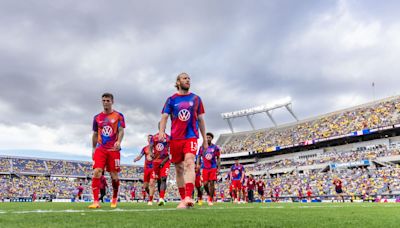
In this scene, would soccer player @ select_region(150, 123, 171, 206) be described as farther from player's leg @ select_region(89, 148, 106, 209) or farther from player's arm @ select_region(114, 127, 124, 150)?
player's leg @ select_region(89, 148, 106, 209)

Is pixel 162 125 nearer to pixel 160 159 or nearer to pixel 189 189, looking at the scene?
pixel 189 189

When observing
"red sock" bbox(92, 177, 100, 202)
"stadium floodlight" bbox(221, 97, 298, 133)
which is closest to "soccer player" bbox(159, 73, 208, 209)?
Result: "red sock" bbox(92, 177, 100, 202)

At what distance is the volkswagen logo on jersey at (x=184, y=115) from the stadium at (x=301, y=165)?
30972 millimetres

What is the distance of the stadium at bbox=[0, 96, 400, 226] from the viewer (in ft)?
133

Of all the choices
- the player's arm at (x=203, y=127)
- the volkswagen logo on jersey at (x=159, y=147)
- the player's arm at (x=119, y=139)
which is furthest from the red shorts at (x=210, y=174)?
the player's arm at (x=203, y=127)

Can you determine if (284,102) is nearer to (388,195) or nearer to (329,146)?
(329,146)

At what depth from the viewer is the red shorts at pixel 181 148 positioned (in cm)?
664

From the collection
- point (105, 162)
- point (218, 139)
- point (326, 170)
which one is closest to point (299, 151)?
point (326, 170)

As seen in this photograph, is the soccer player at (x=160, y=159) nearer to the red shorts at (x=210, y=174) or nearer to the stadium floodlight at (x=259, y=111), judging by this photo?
the red shorts at (x=210, y=174)

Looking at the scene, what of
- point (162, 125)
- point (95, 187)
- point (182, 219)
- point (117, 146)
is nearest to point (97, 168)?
point (95, 187)

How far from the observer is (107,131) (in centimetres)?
859

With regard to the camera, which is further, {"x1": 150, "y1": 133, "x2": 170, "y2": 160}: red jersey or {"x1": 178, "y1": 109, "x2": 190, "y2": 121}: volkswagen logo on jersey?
{"x1": 150, "y1": 133, "x2": 170, "y2": 160}: red jersey

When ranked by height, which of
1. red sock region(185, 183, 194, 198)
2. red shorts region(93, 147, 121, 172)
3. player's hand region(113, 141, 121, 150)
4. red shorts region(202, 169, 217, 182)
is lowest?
red sock region(185, 183, 194, 198)

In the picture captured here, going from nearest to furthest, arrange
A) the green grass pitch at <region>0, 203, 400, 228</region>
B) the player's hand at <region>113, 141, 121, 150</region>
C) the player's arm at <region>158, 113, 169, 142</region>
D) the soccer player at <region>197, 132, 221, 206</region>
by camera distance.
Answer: the green grass pitch at <region>0, 203, 400, 228</region>, the player's arm at <region>158, 113, 169, 142</region>, the player's hand at <region>113, 141, 121, 150</region>, the soccer player at <region>197, 132, 221, 206</region>
